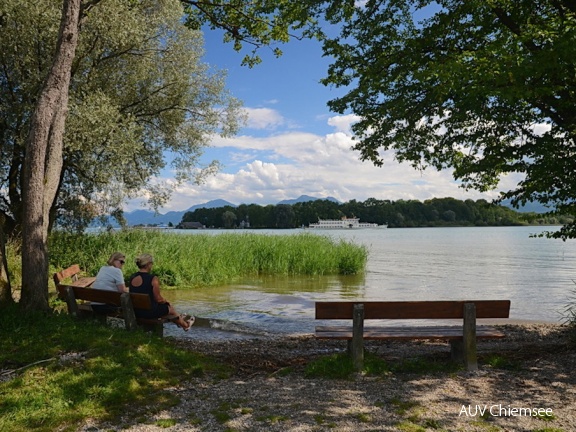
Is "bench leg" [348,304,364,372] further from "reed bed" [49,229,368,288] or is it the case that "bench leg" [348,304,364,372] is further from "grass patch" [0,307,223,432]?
"reed bed" [49,229,368,288]

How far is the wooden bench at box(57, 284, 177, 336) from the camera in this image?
25.2 ft

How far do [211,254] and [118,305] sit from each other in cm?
1570

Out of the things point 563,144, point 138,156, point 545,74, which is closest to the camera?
point 545,74

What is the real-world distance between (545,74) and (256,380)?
20.6 ft

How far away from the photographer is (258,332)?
11.7 meters

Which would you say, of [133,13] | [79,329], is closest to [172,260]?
[133,13]

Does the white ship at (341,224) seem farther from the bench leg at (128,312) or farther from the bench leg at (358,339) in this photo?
the bench leg at (358,339)

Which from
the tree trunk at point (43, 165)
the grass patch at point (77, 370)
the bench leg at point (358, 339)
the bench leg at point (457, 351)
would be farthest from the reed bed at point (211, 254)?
the bench leg at point (457, 351)

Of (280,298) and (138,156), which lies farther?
(138,156)

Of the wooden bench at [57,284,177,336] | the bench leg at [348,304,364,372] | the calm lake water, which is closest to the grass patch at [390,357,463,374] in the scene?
the bench leg at [348,304,364,372]

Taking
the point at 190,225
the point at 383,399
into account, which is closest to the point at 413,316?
the point at 383,399

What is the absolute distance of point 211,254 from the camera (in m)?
23.6

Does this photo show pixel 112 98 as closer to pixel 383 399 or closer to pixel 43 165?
pixel 43 165

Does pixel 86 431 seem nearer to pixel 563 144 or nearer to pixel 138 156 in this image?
pixel 563 144
